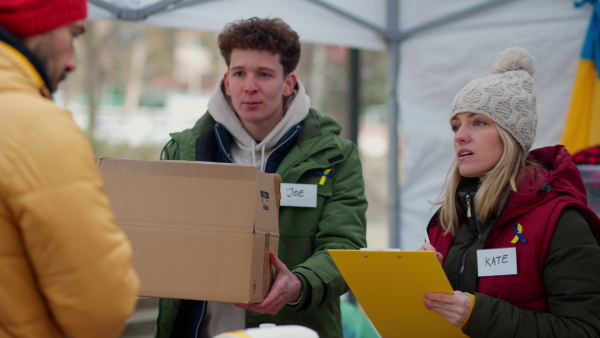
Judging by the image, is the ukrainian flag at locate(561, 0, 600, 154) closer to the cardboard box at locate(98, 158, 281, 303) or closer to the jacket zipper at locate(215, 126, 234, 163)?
the jacket zipper at locate(215, 126, 234, 163)

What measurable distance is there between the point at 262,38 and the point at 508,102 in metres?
0.93

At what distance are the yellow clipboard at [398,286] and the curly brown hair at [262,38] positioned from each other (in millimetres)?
959

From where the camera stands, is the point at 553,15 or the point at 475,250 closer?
the point at 475,250

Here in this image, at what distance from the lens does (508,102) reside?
7.93 feet

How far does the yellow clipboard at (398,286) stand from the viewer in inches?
81.9

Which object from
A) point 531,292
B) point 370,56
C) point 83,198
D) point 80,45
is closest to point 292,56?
point 531,292

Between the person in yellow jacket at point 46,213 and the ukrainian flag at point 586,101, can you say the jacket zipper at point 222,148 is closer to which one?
Answer: the person in yellow jacket at point 46,213

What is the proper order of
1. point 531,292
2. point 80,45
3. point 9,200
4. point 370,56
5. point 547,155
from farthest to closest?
point 370,56
point 80,45
point 547,155
point 531,292
point 9,200

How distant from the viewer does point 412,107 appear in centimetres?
462

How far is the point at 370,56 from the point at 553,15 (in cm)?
A: 1716

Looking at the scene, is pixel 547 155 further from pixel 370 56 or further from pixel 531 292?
pixel 370 56

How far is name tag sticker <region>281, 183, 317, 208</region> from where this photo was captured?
2.67 metres

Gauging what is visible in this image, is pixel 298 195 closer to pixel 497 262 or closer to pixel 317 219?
pixel 317 219

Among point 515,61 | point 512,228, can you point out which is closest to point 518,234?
point 512,228
